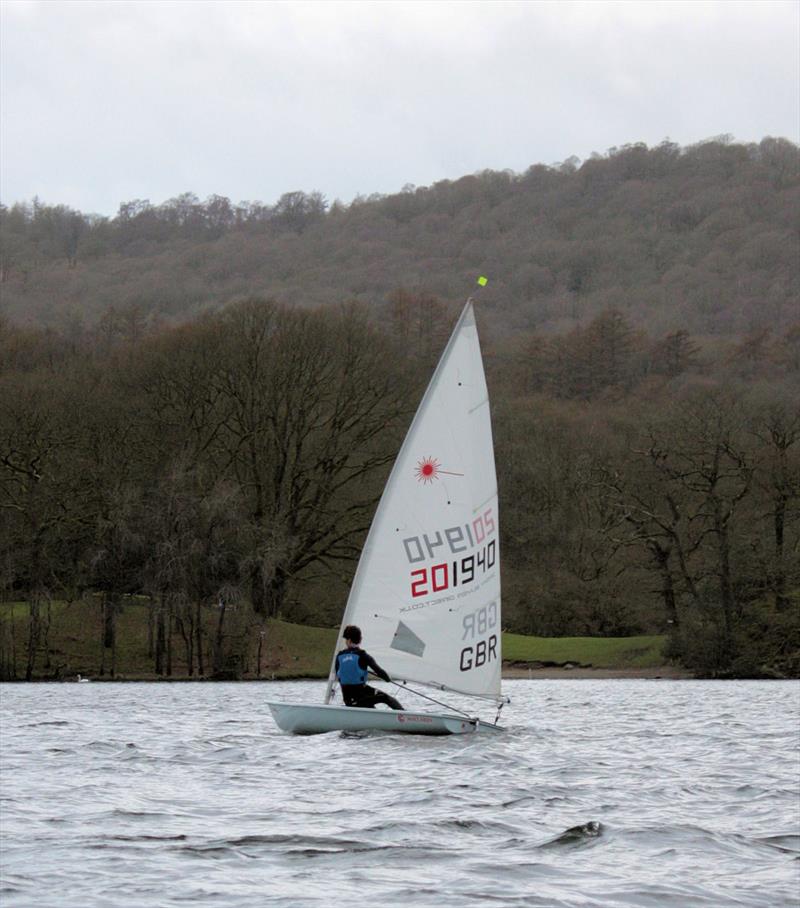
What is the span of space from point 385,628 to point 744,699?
1724 cm

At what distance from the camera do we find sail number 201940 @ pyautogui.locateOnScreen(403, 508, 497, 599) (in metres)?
20.4

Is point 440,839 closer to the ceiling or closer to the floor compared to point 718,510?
closer to the floor

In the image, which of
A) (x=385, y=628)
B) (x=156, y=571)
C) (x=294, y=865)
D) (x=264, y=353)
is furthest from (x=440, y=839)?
(x=264, y=353)

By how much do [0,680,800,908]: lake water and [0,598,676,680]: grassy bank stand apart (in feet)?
80.6

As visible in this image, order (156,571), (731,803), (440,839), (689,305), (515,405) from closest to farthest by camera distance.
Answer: (440,839), (731,803), (156,571), (515,405), (689,305)

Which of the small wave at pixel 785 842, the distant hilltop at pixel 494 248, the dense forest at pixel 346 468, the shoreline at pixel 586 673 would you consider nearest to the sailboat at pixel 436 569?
the small wave at pixel 785 842

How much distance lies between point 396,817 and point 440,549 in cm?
890

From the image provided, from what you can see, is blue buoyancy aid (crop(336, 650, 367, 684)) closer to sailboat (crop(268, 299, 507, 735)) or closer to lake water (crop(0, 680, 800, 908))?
sailboat (crop(268, 299, 507, 735))

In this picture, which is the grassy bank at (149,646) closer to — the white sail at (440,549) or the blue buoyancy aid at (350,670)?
the white sail at (440,549)

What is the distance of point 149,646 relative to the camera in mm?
49531

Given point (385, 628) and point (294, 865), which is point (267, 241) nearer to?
point (385, 628)

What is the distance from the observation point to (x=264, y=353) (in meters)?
54.7

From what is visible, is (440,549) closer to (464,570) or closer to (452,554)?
(452,554)

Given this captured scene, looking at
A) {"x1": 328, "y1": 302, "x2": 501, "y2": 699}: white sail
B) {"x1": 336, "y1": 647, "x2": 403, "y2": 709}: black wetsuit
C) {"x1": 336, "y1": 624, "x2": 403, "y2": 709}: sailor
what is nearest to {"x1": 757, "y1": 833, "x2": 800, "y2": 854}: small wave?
{"x1": 336, "y1": 624, "x2": 403, "y2": 709}: sailor
